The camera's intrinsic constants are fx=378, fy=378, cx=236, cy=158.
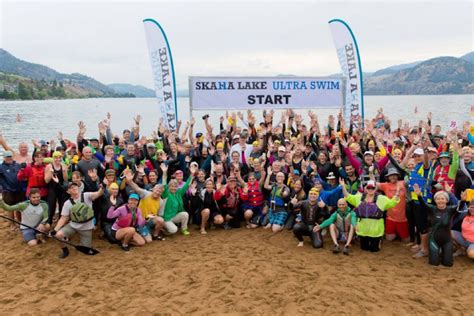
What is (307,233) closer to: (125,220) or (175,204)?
(175,204)

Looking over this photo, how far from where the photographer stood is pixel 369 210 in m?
7.21

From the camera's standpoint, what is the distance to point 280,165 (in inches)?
349

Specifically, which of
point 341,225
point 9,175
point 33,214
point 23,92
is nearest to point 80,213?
point 33,214

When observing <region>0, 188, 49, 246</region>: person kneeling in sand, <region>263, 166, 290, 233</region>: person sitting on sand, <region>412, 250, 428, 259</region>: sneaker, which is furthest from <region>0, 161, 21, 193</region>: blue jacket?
<region>412, 250, 428, 259</region>: sneaker

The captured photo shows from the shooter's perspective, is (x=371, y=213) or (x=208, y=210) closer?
(x=371, y=213)

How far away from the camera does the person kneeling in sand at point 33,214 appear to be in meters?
7.72

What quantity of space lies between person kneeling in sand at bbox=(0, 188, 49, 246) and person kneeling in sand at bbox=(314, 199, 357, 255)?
5.66m

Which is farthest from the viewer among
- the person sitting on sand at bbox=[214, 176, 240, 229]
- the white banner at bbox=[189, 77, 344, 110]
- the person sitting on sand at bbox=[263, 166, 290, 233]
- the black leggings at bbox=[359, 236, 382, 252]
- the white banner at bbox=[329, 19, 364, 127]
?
the white banner at bbox=[329, 19, 364, 127]

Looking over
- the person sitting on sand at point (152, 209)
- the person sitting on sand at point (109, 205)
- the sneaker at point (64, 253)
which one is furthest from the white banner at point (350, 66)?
the sneaker at point (64, 253)

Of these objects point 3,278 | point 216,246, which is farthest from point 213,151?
point 3,278

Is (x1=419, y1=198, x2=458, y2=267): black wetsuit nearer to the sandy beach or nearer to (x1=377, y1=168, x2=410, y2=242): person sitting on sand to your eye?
the sandy beach

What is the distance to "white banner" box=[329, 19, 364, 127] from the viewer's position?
44.4 feet

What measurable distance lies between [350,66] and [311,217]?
308 inches

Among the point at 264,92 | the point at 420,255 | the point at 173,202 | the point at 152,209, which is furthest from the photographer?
the point at 264,92
